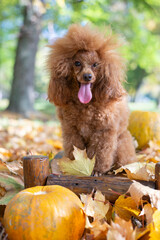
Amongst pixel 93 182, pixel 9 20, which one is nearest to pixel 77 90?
pixel 93 182

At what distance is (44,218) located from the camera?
119 centimetres

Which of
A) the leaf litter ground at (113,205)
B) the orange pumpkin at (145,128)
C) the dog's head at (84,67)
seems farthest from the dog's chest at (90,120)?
the orange pumpkin at (145,128)

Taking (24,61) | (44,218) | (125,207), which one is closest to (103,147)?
(125,207)

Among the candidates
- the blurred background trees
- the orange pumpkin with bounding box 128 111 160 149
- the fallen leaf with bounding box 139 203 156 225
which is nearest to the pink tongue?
the fallen leaf with bounding box 139 203 156 225

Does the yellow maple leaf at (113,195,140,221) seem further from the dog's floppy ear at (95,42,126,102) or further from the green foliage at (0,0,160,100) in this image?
the green foliage at (0,0,160,100)

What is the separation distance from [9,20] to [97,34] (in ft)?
31.3

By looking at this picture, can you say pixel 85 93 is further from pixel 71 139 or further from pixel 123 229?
pixel 123 229

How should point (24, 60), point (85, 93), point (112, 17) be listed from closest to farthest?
1. point (85, 93)
2. point (24, 60)
3. point (112, 17)

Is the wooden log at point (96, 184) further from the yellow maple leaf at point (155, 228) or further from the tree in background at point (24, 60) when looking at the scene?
the tree in background at point (24, 60)

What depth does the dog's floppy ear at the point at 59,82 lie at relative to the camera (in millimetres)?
2068

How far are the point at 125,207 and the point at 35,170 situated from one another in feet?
1.87

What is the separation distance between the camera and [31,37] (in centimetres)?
738

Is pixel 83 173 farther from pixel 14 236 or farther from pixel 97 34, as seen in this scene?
pixel 97 34

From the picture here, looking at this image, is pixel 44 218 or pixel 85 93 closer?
pixel 44 218
